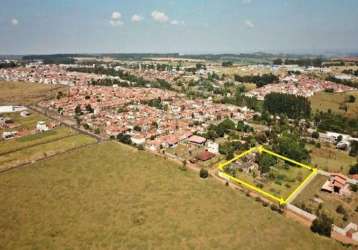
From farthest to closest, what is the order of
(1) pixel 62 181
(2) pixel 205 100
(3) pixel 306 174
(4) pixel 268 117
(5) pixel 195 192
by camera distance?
1. (2) pixel 205 100
2. (4) pixel 268 117
3. (3) pixel 306 174
4. (1) pixel 62 181
5. (5) pixel 195 192

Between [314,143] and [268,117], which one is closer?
[314,143]

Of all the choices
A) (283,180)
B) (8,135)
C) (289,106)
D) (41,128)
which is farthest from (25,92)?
(283,180)

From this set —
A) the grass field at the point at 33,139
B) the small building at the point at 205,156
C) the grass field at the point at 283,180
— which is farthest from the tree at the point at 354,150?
the grass field at the point at 33,139

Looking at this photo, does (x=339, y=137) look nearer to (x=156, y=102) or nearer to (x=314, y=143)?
(x=314, y=143)

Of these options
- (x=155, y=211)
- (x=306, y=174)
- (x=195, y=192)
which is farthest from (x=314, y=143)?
(x=155, y=211)

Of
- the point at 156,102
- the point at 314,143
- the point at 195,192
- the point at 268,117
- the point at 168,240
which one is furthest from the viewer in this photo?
the point at 156,102

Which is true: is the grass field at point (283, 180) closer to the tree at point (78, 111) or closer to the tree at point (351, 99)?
the tree at point (78, 111)

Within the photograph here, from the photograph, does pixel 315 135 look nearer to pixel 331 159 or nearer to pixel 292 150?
pixel 331 159
